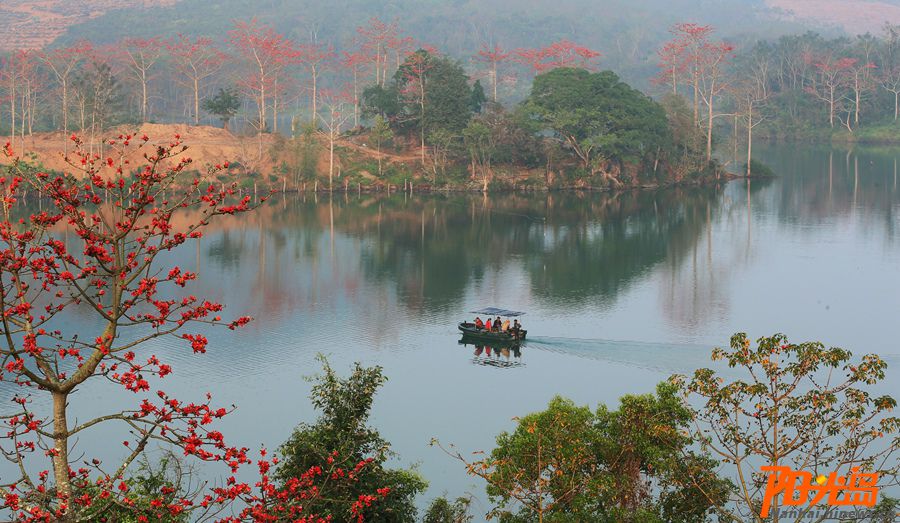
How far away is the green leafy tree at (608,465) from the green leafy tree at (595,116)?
2419 inches

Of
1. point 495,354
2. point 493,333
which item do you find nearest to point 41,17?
point 493,333

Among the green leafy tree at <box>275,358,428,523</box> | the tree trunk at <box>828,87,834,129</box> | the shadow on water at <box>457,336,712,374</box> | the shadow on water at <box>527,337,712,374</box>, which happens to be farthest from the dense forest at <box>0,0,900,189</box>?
the green leafy tree at <box>275,358,428,523</box>

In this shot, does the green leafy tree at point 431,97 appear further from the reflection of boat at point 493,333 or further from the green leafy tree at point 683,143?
the reflection of boat at point 493,333

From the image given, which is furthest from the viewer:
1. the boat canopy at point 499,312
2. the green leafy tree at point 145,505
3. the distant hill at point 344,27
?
the distant hill at point 344,27

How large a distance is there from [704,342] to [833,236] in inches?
1185

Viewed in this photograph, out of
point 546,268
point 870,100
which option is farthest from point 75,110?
point 870,100

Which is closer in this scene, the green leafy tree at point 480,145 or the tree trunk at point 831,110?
the green leafy tree at point 480,145

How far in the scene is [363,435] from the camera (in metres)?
21.8

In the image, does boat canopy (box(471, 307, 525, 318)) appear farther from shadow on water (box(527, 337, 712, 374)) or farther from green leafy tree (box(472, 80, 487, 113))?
green leafy tree (box(472, 80, 487, 113))

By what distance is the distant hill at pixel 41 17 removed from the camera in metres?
163

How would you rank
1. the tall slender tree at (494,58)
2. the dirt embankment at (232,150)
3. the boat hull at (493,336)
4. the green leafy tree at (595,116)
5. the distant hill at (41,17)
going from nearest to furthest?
1. the boat hull at (493,336)
2. the green leafy tree at (595,116)
3. the dirt embankment at (232,150)
4. the tall slender tree at (494,58)
5. the distant hill at (41,17)

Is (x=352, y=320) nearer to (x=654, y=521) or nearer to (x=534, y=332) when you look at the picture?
(x=534, y=332)

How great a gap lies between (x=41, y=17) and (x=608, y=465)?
16967 cm

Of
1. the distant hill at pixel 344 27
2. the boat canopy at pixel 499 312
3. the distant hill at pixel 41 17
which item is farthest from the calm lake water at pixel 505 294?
the distant hill at pixel 344 27
